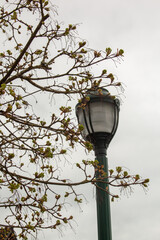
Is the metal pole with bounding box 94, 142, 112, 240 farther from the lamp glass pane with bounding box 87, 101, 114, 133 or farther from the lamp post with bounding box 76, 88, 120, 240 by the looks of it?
the lamp glass pane with bounding box 87, 101, 114, 133

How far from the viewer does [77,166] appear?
11.7 feet

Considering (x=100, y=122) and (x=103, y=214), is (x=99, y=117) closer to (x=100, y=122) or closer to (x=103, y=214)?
(x=100, y=122)

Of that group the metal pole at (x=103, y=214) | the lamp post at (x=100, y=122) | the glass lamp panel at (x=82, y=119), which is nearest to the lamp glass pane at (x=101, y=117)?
the lamp post at (x=100, y=122)

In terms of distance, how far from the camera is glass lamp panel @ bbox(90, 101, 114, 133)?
451 cm

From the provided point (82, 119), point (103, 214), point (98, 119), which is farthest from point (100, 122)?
point (103, 214)

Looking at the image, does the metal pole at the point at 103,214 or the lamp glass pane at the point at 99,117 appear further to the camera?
the lamp glass pane at the point at 99,117

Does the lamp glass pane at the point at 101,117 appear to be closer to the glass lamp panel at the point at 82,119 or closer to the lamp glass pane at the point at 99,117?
the lamp glass pane at the point at 99,117

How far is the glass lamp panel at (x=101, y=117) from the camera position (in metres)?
4.51

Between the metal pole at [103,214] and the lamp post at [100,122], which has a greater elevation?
the lamp post at [100,122]

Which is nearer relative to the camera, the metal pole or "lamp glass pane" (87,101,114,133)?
the metal pole

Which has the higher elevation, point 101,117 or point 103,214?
point 101,117

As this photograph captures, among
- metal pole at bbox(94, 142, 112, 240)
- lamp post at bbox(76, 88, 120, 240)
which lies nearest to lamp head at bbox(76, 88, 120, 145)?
lamp post at bbox(76, 88, 120, 240)

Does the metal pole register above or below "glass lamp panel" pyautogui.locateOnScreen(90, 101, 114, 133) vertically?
below

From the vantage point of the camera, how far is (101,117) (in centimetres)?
455
